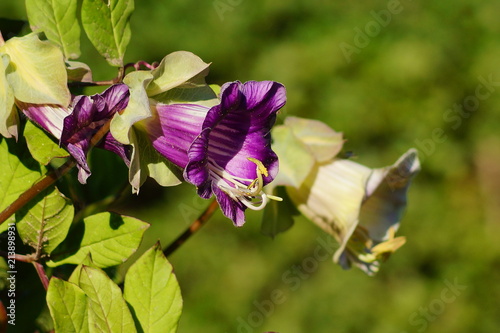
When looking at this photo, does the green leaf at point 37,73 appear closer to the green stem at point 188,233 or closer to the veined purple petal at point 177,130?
the veined purple petal at point 177,130

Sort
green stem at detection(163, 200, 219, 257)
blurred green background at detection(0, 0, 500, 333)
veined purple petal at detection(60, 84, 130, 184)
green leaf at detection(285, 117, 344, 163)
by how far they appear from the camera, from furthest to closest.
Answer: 1. blurred green background at detection(0, 0, 500, 333)
2. green leaf at detection(285, 117, 344, 163)
3. green stem at detection(163, 200, 219, 257)
4. veined purple petal at detection(60, 84, 130, 184)

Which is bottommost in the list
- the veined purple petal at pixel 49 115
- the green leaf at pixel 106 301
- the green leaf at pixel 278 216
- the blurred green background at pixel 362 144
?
the blurred green background at pixel 362 144

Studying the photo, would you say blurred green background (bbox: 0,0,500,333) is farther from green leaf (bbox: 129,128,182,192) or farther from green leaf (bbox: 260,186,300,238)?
green leaf (bbox: 129,128,182,192)

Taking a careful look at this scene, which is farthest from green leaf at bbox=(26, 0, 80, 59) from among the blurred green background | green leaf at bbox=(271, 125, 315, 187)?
the blurred green background

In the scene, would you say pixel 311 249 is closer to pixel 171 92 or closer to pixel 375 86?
pixel 375 86

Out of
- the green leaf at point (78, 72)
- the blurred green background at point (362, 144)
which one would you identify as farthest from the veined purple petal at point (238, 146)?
the blurred green background at point (362, 144)

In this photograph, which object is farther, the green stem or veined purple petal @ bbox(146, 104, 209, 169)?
the green stem

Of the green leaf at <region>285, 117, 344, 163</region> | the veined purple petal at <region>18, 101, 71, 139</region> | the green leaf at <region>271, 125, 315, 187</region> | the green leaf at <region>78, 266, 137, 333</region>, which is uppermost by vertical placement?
the veined purple petal at <region>18, 101, 71, 139</region>
